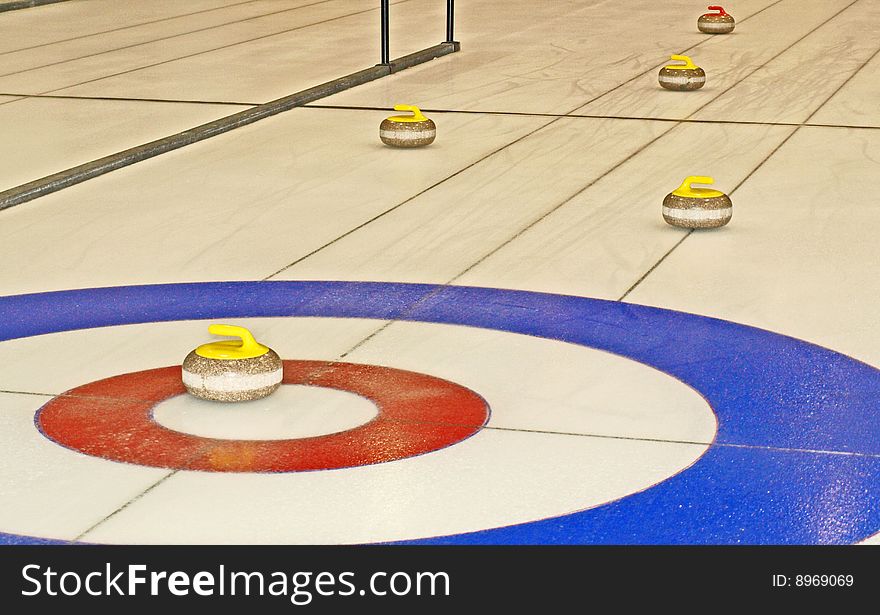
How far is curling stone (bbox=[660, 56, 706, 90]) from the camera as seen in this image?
11.5 m

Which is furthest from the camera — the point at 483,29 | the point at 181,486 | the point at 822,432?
the point at 483,29

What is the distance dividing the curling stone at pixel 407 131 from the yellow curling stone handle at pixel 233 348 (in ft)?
15.4

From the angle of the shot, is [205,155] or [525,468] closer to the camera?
[525,468]

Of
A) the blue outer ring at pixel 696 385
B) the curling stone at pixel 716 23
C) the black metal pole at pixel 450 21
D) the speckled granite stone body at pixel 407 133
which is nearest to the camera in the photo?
the blue outer ring at pixel 696 385

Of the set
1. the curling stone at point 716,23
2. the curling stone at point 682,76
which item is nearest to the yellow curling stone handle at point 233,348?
the curling stone at point 682,76

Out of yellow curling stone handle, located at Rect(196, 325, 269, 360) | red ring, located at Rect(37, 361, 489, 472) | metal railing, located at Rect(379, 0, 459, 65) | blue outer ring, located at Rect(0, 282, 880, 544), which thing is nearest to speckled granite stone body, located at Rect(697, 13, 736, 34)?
metal railing, located at Rect(379, 0, 459, 65)

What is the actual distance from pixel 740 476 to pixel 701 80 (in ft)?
26.1

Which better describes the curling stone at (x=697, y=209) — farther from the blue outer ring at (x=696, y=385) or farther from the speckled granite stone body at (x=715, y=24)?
the speckled granite stone body at (x=715, y=24)

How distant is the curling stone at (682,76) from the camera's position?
11.5 metres

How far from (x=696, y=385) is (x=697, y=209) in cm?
243

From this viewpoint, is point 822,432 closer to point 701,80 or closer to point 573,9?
point 701,80

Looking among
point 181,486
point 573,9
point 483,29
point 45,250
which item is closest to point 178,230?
point 45,250

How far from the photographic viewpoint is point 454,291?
624cm

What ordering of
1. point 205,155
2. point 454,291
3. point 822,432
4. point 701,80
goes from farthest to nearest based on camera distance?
point 701,80 < point 205,155 < point 454,291 < point 822,432
